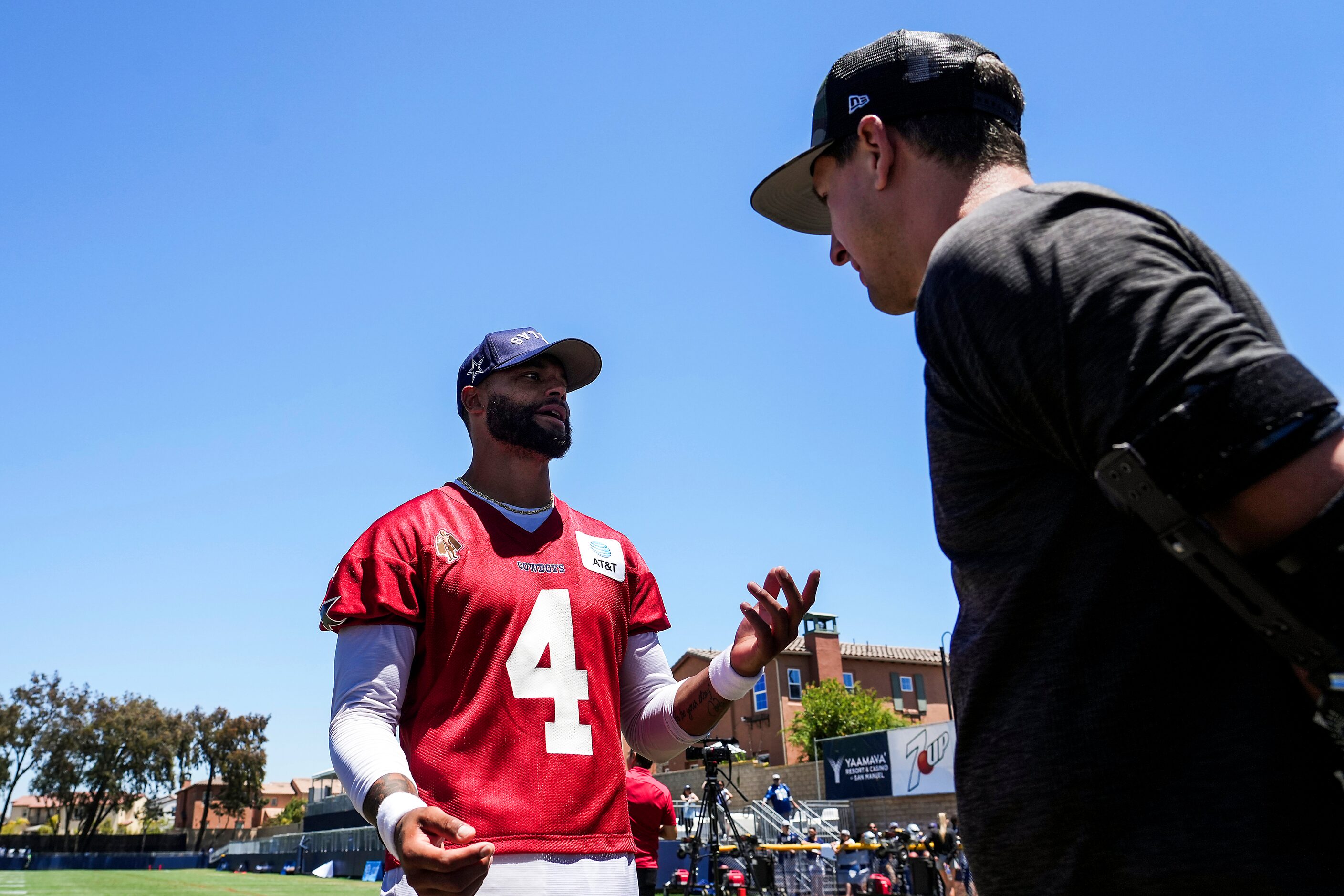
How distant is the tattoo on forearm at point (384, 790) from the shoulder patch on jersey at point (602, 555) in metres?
1.10

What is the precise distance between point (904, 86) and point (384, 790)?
2055 millimetres

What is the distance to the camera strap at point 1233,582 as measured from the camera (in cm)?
101

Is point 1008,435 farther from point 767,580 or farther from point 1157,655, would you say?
point 767,580

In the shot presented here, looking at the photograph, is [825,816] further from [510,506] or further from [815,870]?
[510,506]

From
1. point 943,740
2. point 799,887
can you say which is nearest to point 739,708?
point 943,740

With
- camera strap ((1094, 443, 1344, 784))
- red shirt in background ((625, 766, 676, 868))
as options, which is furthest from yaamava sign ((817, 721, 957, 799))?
camera strap ((1094, 443, 1344, 784))

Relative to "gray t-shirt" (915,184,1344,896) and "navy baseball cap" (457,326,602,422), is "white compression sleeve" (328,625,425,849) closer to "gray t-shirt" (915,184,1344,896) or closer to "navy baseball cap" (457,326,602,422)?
"navy baseball cap" (457,326,602,422)

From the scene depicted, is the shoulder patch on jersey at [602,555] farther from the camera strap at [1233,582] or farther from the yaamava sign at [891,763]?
the yaamava sign at [891,763]

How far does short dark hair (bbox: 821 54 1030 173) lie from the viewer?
161 cm

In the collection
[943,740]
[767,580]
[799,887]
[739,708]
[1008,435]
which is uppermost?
[739,708]

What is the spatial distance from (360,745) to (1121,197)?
2299mm

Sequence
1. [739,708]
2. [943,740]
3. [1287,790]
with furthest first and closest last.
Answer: [739,708], [943,740], [1287,790]

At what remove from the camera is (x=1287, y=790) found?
3.44 ft

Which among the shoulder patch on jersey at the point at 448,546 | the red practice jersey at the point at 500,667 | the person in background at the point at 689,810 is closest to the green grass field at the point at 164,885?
the person in background at the point at 689,810
